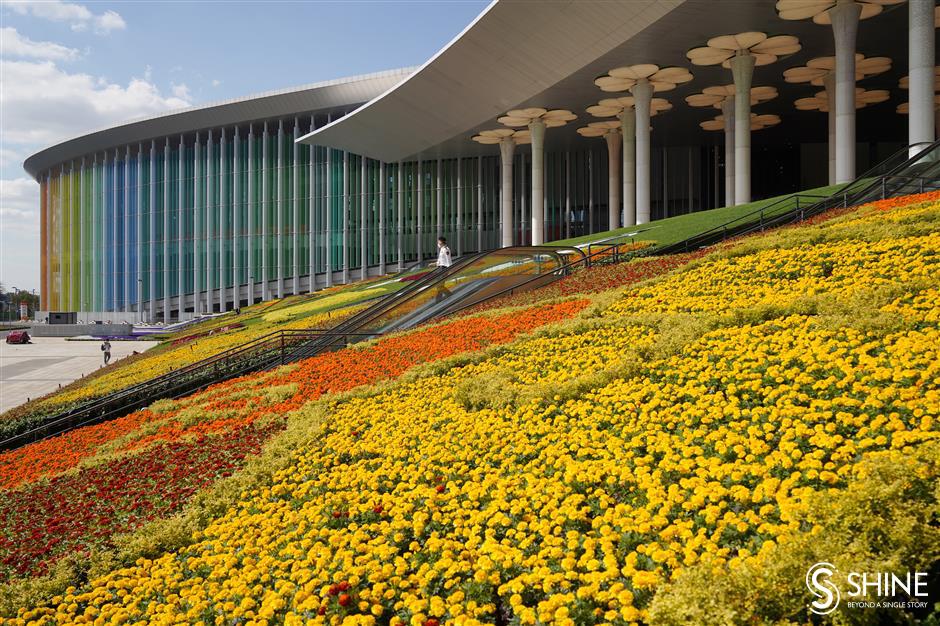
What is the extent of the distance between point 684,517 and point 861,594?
4.82 feet

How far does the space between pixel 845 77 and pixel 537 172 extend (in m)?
19.1

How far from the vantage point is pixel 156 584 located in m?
5.45

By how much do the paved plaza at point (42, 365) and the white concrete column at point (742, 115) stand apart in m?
27.1

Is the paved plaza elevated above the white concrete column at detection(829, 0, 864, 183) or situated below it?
below

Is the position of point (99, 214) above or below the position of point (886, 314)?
above

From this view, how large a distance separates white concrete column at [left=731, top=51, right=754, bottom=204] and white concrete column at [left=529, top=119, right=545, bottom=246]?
13.0 meters

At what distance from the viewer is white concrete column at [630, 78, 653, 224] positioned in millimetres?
32250

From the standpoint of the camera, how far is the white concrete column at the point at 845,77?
2414cm

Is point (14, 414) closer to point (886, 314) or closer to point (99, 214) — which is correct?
point (886, 314)

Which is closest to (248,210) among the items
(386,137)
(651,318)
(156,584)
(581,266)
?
(386,137)

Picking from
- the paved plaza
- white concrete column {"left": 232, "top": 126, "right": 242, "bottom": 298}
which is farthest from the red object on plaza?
white concrete column {"left": 232, "top": 126, "right": 242, "bottom": 298}

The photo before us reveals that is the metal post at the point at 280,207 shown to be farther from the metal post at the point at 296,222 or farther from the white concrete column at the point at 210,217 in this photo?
the white concrete column at the point at 210,217

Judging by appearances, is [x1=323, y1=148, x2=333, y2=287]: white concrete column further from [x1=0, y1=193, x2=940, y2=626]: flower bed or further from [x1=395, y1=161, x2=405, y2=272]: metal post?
[x1=0, y1=193, x2=940, y2=626]: flower bed

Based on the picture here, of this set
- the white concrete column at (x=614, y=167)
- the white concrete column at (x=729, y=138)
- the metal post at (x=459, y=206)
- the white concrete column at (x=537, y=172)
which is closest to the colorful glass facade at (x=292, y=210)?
the metal post at (x=459, y=206)
